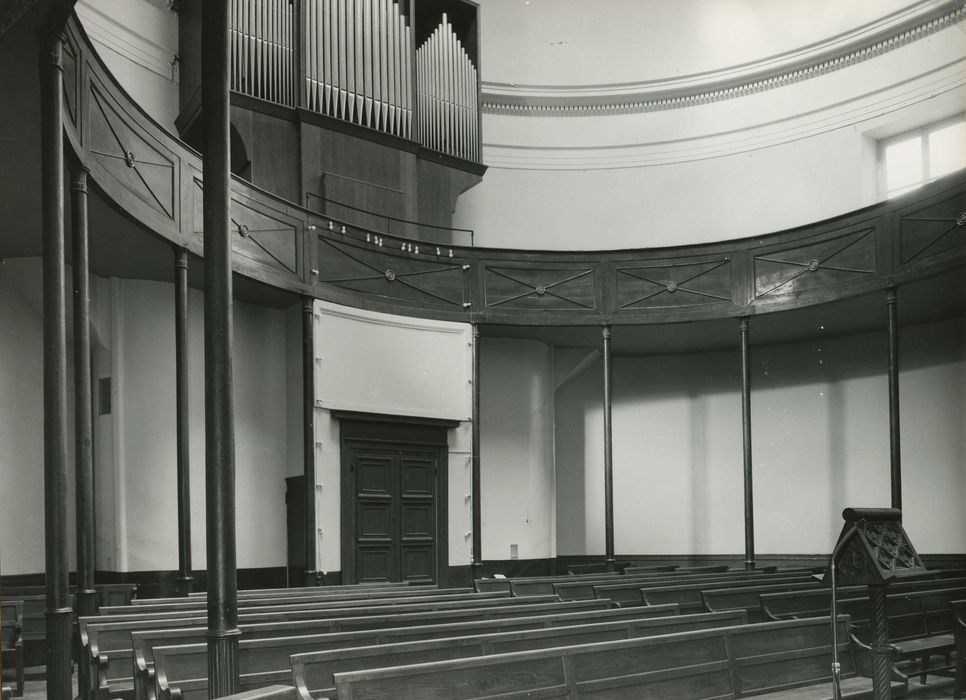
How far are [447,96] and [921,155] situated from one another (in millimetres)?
7103

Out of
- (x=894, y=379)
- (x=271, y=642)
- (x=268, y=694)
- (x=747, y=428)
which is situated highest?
(x=894, y=379)

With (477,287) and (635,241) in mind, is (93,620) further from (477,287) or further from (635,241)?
(635,241)

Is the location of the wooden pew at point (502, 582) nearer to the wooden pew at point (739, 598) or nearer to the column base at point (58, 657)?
the wooden pew at point (739, 598)

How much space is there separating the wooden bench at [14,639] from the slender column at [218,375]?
424cm

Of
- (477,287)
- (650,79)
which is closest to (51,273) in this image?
(477,287)

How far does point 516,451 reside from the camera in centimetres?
1605

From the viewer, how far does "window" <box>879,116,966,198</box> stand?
14.2 m

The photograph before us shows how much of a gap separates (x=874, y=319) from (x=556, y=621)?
9.51 metres

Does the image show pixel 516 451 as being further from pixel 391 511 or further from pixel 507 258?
pixel 507 258

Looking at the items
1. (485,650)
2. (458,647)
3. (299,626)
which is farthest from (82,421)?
(485,650)

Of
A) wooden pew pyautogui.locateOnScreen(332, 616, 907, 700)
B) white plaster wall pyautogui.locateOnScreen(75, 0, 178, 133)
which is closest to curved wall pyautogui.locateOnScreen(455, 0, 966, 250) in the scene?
white plaster wall pyautogui.locateOnScreen(75, 0, 178, 133)

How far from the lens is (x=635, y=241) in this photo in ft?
54.6

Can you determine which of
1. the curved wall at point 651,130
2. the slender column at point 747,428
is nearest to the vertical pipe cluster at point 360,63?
the curved wall at point 651,130

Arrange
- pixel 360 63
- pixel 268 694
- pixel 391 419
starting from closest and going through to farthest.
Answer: pixel 268 694, pixel 391 419, pixel 360 63
